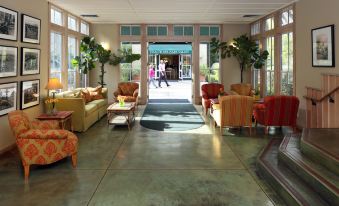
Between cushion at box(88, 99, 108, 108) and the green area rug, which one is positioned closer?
the green area rug

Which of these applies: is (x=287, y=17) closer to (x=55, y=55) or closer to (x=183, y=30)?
(x=183, y=30)

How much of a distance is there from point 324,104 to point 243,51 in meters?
5.21

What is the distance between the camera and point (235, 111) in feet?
24.0

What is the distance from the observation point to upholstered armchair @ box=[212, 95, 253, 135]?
23.8 ft

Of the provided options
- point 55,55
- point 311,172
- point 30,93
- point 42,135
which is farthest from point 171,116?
point 311,172

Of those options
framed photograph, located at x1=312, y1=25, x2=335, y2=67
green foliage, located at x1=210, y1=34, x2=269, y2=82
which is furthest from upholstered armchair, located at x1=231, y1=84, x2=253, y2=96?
framed photograph, located at x1=312, y1=25, x2=335, y2=67

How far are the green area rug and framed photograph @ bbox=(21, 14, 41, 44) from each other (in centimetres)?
340

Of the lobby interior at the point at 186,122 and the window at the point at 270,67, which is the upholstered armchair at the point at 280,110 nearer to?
the lobby interior at the point at 186,122

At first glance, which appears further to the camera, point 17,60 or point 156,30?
point 156,30

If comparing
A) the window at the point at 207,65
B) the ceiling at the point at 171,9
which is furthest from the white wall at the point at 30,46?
the window at the point at 207,65

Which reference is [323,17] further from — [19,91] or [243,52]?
[19,91]

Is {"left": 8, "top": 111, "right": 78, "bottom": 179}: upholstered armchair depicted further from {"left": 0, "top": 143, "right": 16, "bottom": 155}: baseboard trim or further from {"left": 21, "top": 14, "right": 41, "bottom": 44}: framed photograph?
{"left": 21, "top": 14, "right": 41, "bottom": 44}: framed photograph

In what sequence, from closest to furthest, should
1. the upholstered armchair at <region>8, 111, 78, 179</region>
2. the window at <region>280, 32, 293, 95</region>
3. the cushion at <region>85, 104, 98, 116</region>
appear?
the upholstered armchair at <region>8, 111, 78, 179</region>, the cushion at <region>85, 104, 98, 116</region>, the window at <region>280, 32, 293, 95</region>

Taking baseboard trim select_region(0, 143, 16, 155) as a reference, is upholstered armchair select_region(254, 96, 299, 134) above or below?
above
